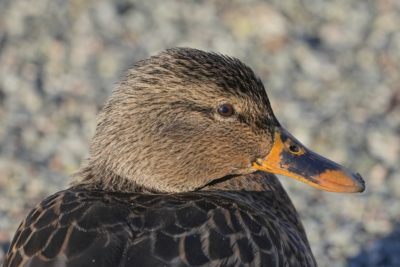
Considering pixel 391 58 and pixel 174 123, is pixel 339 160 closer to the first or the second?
pixel 391 58

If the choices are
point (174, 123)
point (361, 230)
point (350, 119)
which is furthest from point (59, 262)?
point (350, 119)

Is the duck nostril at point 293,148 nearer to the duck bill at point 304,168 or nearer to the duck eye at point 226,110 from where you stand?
the duck bill at point 304,168

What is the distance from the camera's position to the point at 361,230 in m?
5.50

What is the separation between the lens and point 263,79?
6.89 m

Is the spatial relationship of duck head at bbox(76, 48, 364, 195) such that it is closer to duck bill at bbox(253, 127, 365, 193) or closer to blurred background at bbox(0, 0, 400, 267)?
duck bill at bbox(253, 127, 365, 193)

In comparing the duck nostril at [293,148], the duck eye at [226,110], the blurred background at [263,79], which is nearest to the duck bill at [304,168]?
the duck nostril at [293,148]

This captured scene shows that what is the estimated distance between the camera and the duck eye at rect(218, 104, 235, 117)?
4.06 meters

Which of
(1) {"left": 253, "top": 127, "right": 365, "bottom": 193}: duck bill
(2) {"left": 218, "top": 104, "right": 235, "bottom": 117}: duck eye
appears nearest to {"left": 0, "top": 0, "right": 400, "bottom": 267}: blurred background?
(1) {"left": 253, "top": 127, "right": 365, "bottom": 193}: duck bill

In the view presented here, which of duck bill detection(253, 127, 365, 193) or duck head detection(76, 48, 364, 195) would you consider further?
duck bill detection(253, 127, 365, 193)

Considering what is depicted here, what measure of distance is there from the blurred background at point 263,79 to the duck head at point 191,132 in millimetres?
1233

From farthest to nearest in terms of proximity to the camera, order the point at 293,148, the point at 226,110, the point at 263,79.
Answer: the point at 263,79 → the point at 293,148 → the point at 226,110

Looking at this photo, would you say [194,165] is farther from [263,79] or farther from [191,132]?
[263,79]

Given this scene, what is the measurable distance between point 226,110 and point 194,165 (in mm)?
272

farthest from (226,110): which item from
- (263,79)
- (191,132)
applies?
(263,79)
